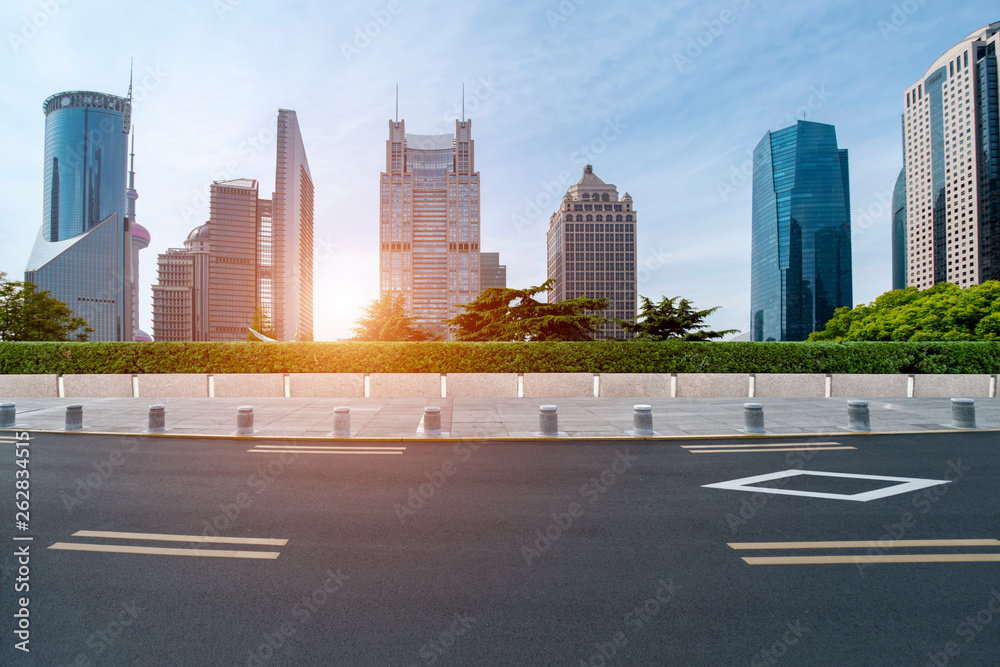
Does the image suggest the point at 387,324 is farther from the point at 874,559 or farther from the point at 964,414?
the point at 874,559

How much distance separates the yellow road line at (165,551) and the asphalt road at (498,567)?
0.03 metres

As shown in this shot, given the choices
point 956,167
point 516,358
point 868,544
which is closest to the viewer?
point 868,544

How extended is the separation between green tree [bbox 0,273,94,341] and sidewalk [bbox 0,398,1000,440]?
21607mm

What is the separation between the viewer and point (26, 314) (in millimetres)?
31672

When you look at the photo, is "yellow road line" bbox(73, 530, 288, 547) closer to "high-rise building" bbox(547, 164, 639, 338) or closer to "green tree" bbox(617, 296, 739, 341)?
"green tree" bbox(617, 296, 739, 341)

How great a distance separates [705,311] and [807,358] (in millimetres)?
8110

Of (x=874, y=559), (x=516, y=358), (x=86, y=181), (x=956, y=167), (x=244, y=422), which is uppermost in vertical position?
(x=86, y=181)

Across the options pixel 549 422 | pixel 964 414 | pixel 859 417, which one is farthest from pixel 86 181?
pixel 964 414

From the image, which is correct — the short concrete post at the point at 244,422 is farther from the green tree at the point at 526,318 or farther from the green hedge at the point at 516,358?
the green tree at the point at 526,318

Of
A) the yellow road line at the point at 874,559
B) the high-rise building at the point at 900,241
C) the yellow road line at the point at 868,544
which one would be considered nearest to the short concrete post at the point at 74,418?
the yellow road line at the point at 868,544

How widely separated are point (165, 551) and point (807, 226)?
20565 cm

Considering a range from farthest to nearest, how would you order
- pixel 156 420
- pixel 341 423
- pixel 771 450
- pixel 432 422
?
pixel 156 420, pixel 432 422, pixel 341 423, pixel 771 450

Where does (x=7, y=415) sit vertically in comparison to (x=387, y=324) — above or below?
below

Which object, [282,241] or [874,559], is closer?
[874,559]
